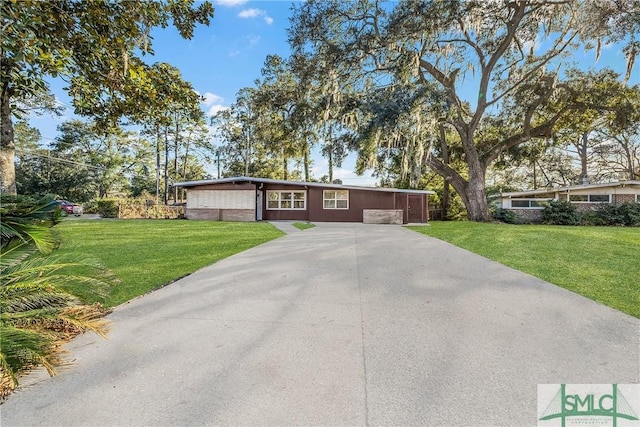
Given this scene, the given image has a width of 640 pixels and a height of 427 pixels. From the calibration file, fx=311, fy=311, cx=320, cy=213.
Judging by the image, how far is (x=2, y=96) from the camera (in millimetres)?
4477

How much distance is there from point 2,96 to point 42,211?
2933 millimetres

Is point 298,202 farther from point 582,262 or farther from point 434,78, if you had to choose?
point 582,262

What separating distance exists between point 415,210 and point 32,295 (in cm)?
1812

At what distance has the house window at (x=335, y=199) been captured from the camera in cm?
1841

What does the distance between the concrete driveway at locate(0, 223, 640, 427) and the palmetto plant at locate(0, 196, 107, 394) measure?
0.65 feet

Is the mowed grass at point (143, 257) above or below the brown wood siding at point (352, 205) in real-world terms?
below

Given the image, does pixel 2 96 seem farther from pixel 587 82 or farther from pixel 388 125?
pixel 587 82

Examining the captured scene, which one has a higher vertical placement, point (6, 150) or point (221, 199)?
point (6, 150)

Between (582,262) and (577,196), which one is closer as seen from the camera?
(582,262)

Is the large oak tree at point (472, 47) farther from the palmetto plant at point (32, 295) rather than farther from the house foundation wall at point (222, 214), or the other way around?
the palmetto plant at point (32, 295)

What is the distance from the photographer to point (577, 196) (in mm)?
20406

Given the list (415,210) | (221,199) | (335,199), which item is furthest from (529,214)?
(221,199)
